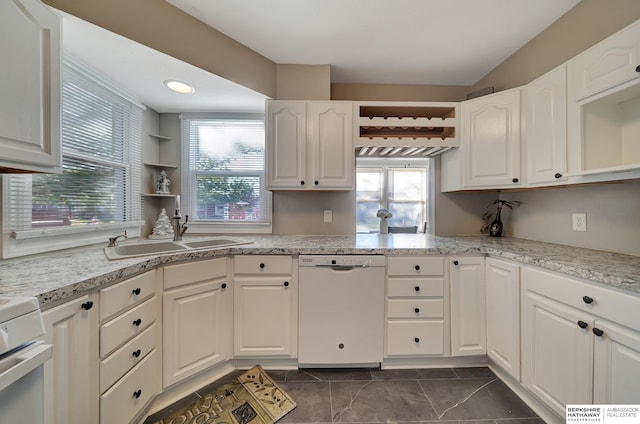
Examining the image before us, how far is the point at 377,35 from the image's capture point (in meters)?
1.80

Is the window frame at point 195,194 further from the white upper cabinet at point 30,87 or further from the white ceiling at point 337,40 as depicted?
the white upper cabinet at point 30,87

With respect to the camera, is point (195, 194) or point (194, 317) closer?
point (194, 317)

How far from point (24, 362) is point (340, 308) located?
1.44m

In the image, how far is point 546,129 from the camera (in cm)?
160

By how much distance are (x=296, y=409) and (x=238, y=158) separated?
6.95 feet

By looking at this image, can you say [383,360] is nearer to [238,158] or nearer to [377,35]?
[238,158]

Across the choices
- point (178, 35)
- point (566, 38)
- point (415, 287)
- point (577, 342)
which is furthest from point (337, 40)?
point (577, 342)

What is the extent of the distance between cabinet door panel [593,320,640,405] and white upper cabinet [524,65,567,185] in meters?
0.92

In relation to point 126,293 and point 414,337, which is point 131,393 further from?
point 414,337

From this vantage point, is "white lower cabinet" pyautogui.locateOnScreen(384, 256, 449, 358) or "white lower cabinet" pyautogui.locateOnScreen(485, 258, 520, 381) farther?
"white lower cabinet" pyautogui.locateOnScreen(384, 256, 449, 358)

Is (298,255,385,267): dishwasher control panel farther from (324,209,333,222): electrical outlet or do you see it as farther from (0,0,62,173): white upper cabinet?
(0,0,62,173): white upper cabinet

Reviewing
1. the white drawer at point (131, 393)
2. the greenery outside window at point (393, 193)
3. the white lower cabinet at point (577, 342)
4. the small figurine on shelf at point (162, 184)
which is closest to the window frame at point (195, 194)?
the small figurine on shelf at point (162, 184)

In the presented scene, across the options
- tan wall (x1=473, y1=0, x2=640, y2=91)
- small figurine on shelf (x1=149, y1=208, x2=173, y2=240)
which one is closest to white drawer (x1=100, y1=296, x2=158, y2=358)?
small figurine on shelf (x1=149, y1=208, x2=173, y2=240)

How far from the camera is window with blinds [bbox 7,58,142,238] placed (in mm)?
1354
